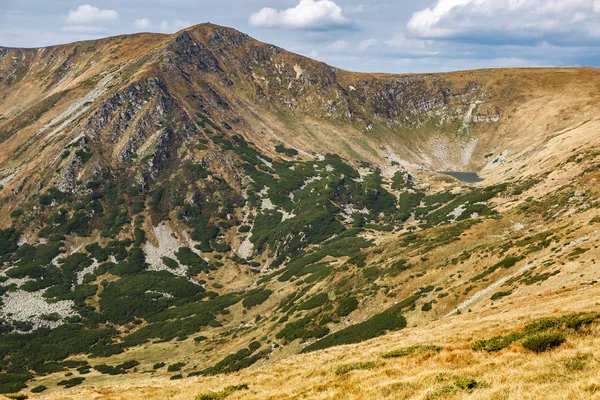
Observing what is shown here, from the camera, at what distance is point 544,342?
18.5 metres

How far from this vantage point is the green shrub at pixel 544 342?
60.4ft

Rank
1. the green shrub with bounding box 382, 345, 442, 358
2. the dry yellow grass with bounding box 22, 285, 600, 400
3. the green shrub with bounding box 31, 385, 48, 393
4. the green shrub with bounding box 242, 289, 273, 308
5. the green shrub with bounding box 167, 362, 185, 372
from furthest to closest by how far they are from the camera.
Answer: the green shrub with bounding box 242, 289, 273, 308 < the green shrub with bounding box 167, 362, 185, 372 < the green shrub with bounding box 31, 385, 48, 393 < the green shrub with bounding box 382, 345, 442, 358 < the dry yellow grass with bounding box 22, 285, 600, 400

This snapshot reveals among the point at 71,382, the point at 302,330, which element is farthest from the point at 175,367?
the point at 302,330

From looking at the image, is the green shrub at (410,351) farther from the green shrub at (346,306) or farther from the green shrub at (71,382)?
the green shrub at (71,382)

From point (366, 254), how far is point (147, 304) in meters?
71.6

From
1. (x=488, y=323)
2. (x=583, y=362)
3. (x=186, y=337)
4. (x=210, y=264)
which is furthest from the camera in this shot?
(x=210, y=264)

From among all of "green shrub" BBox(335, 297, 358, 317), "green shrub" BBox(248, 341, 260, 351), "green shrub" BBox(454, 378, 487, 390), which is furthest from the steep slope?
"green shrub" BBox(454, 378, 487, 390)

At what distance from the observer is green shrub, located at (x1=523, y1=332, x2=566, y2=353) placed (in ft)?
60.4

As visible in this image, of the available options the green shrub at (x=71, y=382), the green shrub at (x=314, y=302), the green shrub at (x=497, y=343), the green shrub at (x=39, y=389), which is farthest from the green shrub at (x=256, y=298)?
the green shrub at (x=497, y=343)

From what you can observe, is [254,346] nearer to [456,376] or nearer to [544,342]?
[544,342]

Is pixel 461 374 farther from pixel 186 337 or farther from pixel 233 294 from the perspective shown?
pixel 233 294

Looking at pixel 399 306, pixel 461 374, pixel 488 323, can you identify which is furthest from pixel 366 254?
pixel 461 374

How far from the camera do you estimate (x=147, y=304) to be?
398 ft

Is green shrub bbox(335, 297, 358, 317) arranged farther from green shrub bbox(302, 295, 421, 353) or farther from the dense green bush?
green shrub bbox(302, 295, 421, 353)
